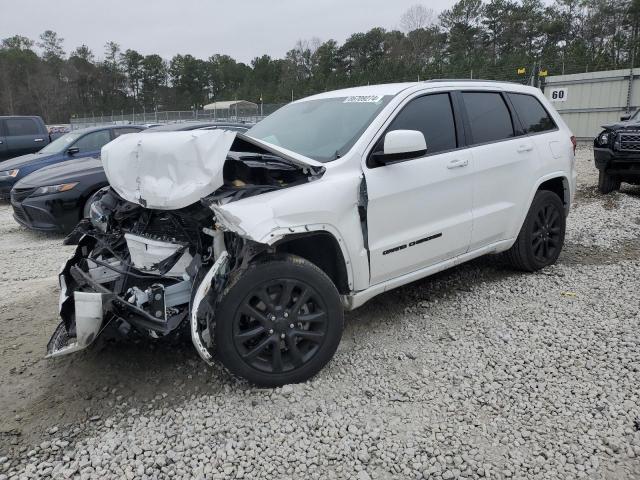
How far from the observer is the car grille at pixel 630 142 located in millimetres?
8445

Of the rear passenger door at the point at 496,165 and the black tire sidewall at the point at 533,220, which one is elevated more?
the rear passenger door at the point at 496,165

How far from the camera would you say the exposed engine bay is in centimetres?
278

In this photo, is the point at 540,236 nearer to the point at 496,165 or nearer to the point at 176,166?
the point at 496,165

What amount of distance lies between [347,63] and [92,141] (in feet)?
182

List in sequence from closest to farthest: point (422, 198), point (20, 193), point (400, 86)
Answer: point (422, 198) < point (400, 86) < point (20, 193)

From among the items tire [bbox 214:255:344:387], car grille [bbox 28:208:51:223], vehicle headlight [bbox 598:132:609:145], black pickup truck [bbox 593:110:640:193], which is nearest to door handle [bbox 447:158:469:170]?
tire [bbox 214:255:344:387]

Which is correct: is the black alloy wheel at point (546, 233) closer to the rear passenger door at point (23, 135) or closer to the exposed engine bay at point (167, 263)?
the exposed engine bay at point (167, 263)

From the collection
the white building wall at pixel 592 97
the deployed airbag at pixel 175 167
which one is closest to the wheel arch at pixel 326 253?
the deployed airbag at pixel 175 167

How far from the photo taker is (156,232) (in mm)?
3264

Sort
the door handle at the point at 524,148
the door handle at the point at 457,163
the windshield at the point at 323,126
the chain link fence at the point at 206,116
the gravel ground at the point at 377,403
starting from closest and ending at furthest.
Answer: the gravel ground at the point at 377,403 → the windshield at the point at 323,126 → the door handle at the point at 457,163 → the door handle at the point at 524,148 → the chain link fence at the point at 206,116

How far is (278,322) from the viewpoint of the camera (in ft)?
9.59

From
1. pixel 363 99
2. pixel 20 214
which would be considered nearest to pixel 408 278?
pixel 363 99

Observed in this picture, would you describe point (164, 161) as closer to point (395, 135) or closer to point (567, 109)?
point (395, 135)

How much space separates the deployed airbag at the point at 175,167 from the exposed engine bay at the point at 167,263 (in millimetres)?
16
